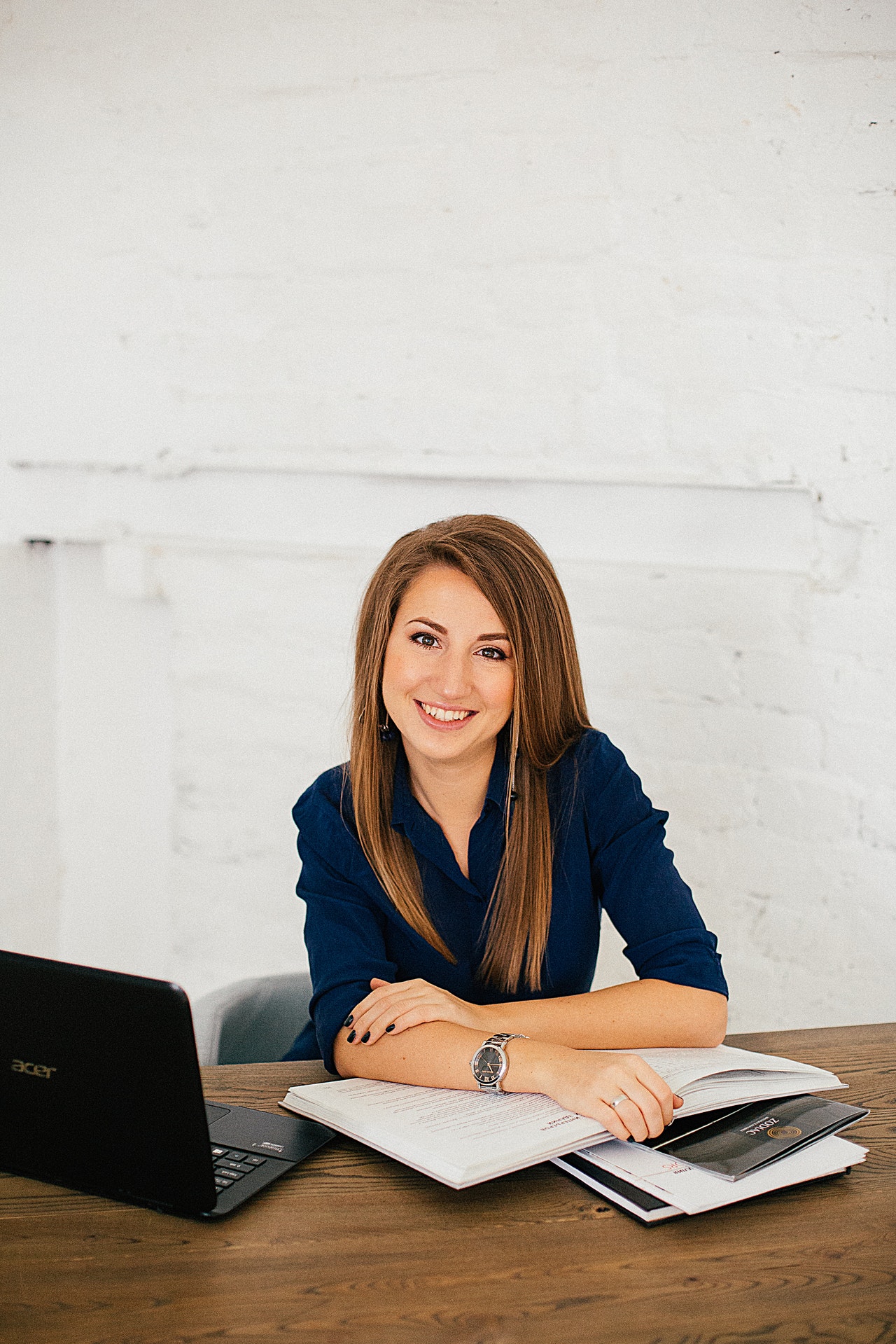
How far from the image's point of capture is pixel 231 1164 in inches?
38.0

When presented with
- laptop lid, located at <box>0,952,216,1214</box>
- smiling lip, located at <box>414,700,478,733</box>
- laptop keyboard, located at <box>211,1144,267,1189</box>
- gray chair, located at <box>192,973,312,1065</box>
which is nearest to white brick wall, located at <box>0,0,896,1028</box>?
smiling lip, located at <box>414,700,478,733</box>

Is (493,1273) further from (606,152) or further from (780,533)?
(606,152)

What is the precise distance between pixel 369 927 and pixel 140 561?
42.1 inches

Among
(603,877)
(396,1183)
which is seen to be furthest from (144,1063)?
(603,877)

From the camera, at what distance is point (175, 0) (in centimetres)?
191

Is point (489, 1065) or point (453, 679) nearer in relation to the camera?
point (489, 1065)

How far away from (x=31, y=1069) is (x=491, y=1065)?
16.4 inches

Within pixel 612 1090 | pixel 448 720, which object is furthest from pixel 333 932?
pixel 612 1090

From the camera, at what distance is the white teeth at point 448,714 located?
1416mm

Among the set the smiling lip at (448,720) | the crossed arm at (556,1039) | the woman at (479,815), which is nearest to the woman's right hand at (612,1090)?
the crossed arm at (556,1039)

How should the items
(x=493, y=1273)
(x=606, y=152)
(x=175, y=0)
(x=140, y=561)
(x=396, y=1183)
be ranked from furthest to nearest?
(x=140, y=561) → (x=175, y=0) → (x=606, y=152) → (x=396, y=1183) → (x=493, y=1273)

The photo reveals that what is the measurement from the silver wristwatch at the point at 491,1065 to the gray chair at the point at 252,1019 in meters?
0.43

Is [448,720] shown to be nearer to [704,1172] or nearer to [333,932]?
[333,932]

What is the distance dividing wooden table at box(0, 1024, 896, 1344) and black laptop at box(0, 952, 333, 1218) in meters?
0.02
